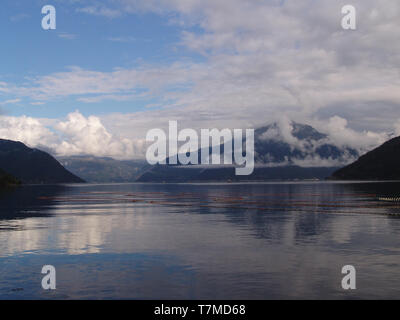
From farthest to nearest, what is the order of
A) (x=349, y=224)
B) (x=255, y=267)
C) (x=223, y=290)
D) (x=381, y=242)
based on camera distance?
(x=349, y=224), (x=381, y=242), (x=255, y=267), (x=223, y=290)

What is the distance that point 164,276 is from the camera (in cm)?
3575

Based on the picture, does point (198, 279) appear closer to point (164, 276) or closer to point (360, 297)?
point (164, 276)
